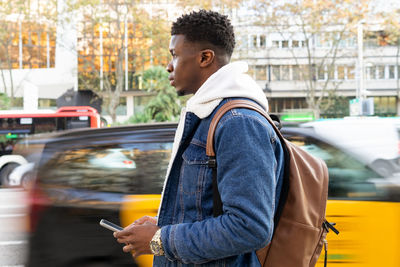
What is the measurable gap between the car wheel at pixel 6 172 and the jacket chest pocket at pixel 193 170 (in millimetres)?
15309

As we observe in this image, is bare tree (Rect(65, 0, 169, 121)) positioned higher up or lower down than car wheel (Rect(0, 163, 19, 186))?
higher up

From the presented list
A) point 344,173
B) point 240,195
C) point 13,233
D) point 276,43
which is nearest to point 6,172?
point 13,233

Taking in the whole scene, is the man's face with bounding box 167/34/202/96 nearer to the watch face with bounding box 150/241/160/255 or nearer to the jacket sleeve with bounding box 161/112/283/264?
the jacket sleeve with bounding box 161/112/283/264

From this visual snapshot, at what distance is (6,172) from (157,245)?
1567 centimetres

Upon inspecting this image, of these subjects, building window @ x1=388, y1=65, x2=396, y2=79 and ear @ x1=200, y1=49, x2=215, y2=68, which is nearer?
ear @ x1=200, y1=49, x2=215, y2=68

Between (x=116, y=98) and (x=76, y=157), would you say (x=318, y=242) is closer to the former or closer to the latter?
(x=76, y=157)

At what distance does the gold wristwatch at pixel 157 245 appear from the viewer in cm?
146

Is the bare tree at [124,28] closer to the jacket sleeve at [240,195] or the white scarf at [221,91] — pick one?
the white scarf at [221,91]

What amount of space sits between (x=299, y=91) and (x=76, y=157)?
1748 inches

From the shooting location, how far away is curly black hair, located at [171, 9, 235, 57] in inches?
62.4

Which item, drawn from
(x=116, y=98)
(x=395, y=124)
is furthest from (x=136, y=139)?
(x=116, y=98)

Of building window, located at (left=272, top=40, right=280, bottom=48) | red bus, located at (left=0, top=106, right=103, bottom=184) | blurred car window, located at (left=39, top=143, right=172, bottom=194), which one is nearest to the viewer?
blurred car window, located at (left=39, top=143, right=172, bottom=194)

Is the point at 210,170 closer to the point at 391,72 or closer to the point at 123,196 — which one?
the point at 123,196

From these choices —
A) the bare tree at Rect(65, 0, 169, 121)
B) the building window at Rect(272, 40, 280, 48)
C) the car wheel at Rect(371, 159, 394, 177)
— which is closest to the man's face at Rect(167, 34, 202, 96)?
the car wheel at Rect(371, 159, 394, 177)
